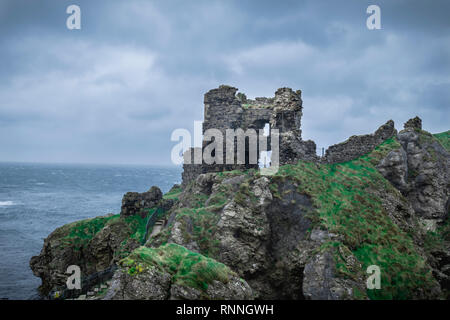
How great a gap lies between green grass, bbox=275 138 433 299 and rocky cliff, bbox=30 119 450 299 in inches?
2.9

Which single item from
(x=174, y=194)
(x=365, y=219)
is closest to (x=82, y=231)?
(x=174, y=194)

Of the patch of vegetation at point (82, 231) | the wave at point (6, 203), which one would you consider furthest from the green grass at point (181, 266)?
the wave at point (6, 203)

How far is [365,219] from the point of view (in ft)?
61.8

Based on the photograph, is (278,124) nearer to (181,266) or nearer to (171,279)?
(181,266)

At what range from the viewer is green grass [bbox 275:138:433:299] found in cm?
1580

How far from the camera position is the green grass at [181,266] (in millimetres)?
9383

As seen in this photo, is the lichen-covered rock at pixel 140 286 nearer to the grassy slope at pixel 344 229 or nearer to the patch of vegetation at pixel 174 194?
the grassy slope at pixel 344 229

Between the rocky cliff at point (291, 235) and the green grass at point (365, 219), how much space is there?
2.9 inches

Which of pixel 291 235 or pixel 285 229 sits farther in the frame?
pixel 285 229

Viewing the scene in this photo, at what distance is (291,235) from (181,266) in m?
10.3

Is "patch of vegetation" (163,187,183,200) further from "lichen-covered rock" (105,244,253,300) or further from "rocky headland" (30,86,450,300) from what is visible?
"lichen-covered rock" (105,244,253,300)
